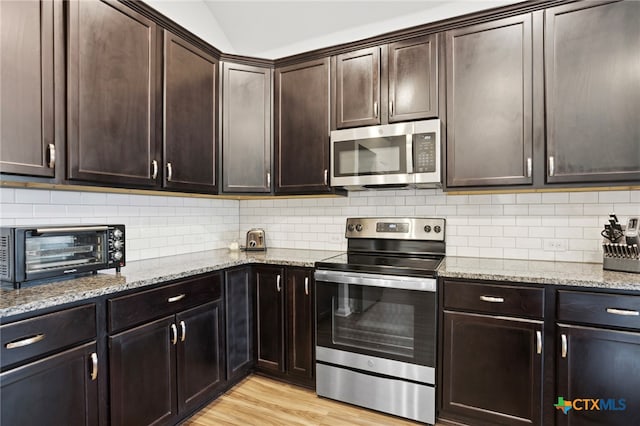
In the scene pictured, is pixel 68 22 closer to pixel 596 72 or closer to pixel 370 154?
pixel 370 154

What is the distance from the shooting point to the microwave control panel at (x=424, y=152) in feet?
7.22

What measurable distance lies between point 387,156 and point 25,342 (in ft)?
6.80

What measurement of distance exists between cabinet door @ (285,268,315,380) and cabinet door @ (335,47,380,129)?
115 cm

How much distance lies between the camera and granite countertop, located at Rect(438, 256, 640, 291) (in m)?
1.67

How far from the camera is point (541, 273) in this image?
A: 1.86m

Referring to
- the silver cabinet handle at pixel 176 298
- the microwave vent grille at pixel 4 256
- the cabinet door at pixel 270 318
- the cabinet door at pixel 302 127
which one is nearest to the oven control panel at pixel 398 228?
the cabinet door at pixel 302 127

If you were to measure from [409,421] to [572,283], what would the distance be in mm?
1219

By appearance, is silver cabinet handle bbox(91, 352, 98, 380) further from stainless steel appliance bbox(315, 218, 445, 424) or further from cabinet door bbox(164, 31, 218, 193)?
stainless steel appliance bbox(315, 218, 445, 424)

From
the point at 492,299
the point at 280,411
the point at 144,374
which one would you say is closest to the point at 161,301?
the point at 144,374

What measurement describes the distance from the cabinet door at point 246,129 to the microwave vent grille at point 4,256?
Result: 1.36 metres

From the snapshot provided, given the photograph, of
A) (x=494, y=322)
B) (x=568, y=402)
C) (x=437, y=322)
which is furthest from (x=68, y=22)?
(x=568, y=402)

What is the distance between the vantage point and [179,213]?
2758 millimetres

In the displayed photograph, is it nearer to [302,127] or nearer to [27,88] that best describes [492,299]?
[302,127]

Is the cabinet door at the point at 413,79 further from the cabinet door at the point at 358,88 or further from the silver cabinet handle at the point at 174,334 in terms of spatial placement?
the silver cabinet handle at the point at 174,334
